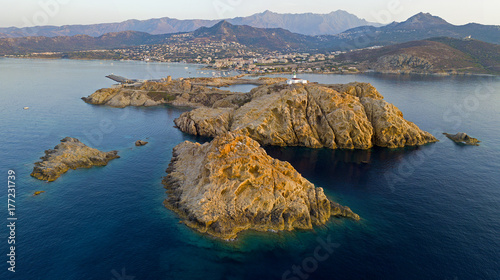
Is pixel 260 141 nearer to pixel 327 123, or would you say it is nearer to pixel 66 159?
pixel 327 123

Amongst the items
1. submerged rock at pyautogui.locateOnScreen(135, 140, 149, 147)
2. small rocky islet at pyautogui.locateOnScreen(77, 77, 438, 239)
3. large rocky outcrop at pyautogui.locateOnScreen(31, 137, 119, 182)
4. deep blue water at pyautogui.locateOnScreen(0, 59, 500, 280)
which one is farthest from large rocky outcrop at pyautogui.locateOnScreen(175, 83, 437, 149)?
large rocky outcrop at pyautogui.locateOnScreen(31, 137, 119, 182)

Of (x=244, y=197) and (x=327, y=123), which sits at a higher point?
(x=327, y=123)

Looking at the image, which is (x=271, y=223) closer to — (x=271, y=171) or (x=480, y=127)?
(x=271, y=171)

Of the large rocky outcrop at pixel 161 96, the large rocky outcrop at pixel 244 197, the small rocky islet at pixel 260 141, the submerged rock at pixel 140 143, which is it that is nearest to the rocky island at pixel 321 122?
the small rocky islet at pixel 260 141

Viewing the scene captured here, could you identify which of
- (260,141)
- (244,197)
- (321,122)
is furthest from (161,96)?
(244,197)

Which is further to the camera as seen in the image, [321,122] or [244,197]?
[321,122]

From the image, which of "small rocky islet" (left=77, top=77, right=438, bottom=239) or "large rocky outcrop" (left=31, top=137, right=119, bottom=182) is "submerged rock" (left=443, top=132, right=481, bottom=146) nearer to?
"small rocky islet" (left=77, top=77, right=438, bottom=239)

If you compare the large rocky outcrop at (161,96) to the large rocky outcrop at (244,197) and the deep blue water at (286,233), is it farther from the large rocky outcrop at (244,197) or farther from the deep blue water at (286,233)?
the large rocky outcrop at (244,197)

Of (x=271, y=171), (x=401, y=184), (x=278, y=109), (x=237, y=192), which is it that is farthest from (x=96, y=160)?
(x=401, y=184)
